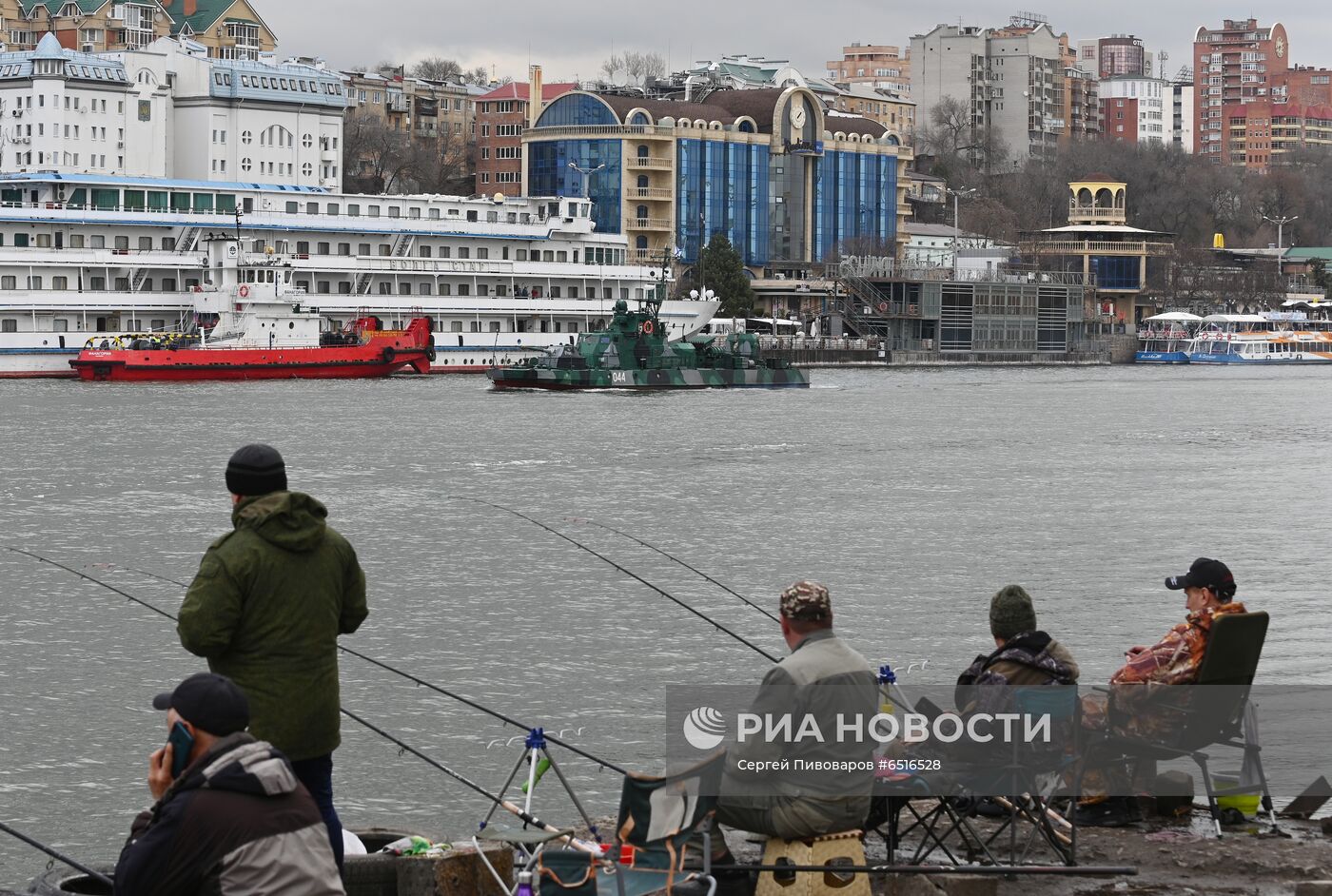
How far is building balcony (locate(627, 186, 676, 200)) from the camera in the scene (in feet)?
340

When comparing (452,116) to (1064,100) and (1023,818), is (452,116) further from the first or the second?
(1023,818)

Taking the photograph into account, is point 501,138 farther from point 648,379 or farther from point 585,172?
point 648,379

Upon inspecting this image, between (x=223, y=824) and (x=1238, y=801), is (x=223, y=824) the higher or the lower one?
the higher one

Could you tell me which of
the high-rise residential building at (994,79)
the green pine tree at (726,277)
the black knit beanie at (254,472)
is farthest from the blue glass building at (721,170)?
the black knit beanie at (254,472)

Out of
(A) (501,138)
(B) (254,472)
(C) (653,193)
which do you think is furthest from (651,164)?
(B) (254,472)

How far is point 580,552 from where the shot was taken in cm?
2303

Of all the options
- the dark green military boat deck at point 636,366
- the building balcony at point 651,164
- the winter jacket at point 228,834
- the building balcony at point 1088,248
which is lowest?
the dark green military boat deck at point 636,366

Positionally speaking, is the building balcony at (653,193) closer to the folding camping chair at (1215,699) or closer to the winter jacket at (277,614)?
the folding camping chair at (1215,699)

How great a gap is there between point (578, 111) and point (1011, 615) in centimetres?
9762

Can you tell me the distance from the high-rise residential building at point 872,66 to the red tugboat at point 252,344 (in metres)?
114

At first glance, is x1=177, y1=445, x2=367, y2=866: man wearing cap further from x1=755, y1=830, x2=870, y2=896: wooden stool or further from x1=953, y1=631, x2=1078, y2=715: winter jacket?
x1=953, y1=631, x2=1078, y2=715: winter jacket

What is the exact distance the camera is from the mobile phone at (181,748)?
4.98 metres

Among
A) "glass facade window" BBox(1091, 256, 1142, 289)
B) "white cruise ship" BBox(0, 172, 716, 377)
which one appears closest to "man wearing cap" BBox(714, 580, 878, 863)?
"white cruise ship" BBox(0, 172, 716, 377)

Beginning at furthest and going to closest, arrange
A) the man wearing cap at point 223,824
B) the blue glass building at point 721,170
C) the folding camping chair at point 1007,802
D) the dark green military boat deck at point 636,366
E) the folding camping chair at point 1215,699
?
the blue glass building at point 721,170
the dark green military boat deck at point 636,366
the folding camping chair at point 1215,699
the folding camping chair at point 1007,802
the man wearing cap at point 223,824
